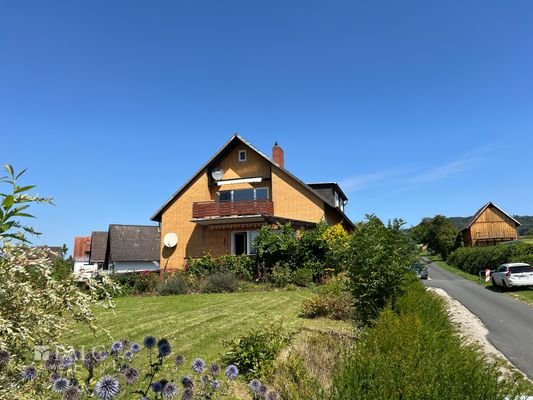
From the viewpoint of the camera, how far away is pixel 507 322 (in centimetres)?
1530

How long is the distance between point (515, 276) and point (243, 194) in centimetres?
1826

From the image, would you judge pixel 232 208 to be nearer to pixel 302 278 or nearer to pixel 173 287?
pixel 302 278

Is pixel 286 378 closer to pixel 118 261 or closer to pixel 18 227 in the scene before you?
pixel 18 227

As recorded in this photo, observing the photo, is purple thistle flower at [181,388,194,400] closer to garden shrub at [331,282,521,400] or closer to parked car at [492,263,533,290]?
garden shrub at [331,282,521,400]

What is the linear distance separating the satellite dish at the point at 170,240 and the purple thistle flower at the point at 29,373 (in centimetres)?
2821

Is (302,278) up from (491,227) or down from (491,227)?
down

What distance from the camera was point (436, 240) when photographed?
3049 inches

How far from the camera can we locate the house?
29.2 m

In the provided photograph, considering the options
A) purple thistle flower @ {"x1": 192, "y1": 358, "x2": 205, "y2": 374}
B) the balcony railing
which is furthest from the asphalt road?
the balcony railing

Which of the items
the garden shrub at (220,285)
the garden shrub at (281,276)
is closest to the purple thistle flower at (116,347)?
the garden shrub at (220,285)

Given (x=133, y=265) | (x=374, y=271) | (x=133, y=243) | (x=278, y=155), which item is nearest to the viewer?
(x=374, y=271)

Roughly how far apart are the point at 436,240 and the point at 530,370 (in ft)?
241

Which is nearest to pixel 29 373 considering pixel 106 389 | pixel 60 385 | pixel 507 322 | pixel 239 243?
pixel 60 385

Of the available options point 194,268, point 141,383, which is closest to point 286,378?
point 141,383
